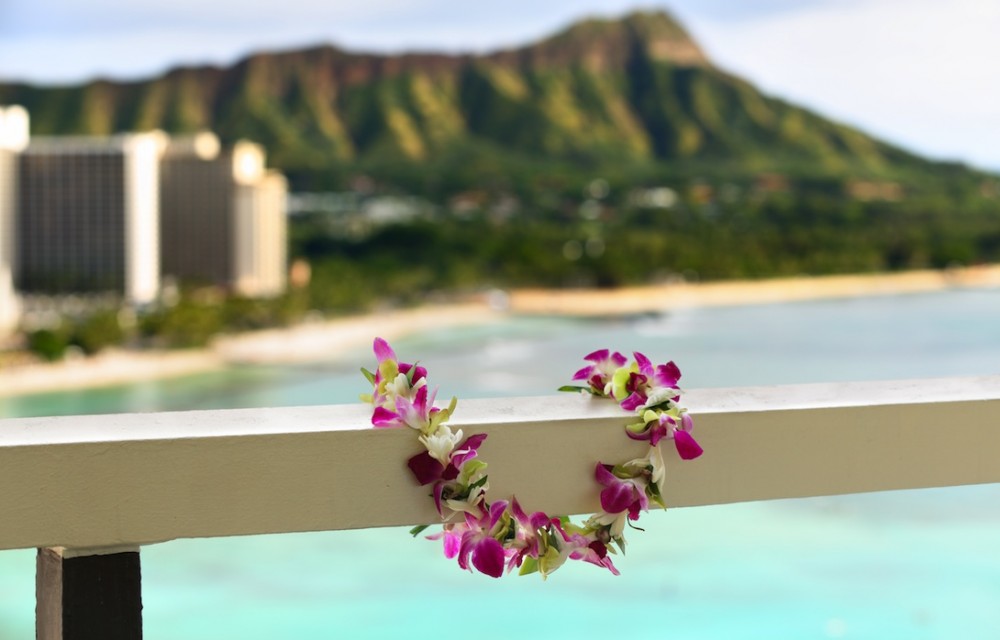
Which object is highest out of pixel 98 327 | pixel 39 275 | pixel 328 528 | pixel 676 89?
pixel 676 89

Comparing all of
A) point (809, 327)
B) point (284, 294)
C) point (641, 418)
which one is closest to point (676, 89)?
point (809, 327)

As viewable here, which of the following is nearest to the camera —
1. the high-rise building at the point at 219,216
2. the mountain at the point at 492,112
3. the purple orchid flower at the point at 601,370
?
the purple orchid flower at the point at 601,370

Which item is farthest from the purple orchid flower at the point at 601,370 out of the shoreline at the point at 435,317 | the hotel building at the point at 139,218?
the hotel building at the point at 139,218

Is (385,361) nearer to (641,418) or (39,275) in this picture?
(641,418)

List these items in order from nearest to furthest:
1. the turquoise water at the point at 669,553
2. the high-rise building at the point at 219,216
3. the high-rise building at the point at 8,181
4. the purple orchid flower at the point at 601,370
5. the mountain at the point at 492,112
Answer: the purple orchid flower at the point at 601,370 → the turquoise water at the point at 669,553 → the high-rise building at the point at 8,181 → the high-rise building at the point at 219,216 → the mountain at the point at 492,112

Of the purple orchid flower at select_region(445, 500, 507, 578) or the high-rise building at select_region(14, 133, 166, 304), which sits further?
the high-rise building at select_region(14, 133, 166, 304)

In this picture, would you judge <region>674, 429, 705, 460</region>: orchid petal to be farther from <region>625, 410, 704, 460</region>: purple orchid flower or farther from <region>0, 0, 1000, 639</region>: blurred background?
<region>0, 0, 1000, 639</region>: blurred background

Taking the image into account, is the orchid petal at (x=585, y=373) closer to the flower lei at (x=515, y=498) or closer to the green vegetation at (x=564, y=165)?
the flower lei at (x=515, y=498)

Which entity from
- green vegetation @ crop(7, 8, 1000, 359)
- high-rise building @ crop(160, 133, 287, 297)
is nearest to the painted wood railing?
green vegetation @ crop(7, 8, 1000, 359)
